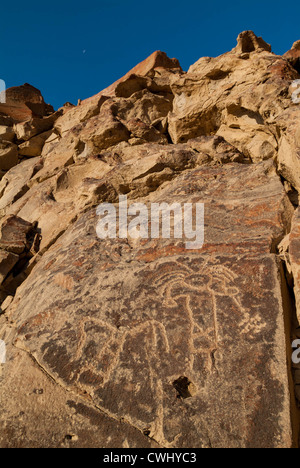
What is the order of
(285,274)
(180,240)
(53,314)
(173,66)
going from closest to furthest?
(285,274)
(53,314)
(180,240)
(173,66)

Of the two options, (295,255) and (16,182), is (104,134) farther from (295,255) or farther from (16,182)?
(295,255)

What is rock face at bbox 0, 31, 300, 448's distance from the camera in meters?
2.09

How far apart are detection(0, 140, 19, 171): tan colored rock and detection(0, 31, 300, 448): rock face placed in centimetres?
436

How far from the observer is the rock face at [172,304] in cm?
209

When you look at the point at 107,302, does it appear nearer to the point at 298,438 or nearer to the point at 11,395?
the point at 11,395

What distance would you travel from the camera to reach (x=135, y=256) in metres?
3.33

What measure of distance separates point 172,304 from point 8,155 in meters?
7.91

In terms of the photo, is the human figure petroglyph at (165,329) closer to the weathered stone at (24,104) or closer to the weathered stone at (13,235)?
the weathered stone at (13,235)

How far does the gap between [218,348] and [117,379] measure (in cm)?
77

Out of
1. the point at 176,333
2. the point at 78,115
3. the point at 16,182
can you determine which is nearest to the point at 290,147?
the point at 176,333

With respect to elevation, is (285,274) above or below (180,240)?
below

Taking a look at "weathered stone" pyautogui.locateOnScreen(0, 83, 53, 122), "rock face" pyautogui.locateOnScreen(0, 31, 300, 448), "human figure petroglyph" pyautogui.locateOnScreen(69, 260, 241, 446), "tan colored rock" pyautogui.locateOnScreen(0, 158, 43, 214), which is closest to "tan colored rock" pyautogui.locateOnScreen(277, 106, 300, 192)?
"rock face" pyautogui.locateOnScreen(0, 31, 300, 448)

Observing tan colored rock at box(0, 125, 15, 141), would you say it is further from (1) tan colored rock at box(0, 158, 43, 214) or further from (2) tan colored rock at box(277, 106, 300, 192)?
(2) tan colored rock at box(277, 106, 300, 192)

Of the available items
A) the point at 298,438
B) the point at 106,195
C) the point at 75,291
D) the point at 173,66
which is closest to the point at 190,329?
the point at 298,438
